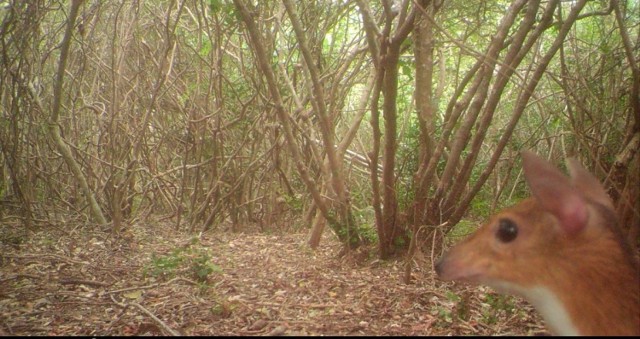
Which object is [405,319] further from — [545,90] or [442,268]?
[545,90]

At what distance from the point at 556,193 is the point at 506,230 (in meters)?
0.28

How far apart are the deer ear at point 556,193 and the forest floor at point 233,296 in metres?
1.19

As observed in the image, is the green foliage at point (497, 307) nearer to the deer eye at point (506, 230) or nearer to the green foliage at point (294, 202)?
the deer eye at point (506, 230)

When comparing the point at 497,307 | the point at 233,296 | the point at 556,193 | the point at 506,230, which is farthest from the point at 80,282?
the point at 556,193

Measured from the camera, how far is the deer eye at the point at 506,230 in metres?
1.91

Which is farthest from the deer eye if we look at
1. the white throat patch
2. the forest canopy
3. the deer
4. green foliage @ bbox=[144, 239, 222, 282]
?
green foliage @ bbox=[144, 239, 222, 282]

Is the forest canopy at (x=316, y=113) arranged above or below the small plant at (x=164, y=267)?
above

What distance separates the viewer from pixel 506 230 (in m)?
1.93

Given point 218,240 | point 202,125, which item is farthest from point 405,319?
point 202,125

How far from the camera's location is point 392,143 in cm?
364

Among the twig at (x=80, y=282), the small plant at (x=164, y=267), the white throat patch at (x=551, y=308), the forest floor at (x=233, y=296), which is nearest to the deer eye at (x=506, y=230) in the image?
the white throat patch at (x=551, y=308)

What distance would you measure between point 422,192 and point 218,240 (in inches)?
120

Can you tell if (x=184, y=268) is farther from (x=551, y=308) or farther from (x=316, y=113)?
(x=551, y=308)

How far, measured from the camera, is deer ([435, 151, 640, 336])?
1654 mm
